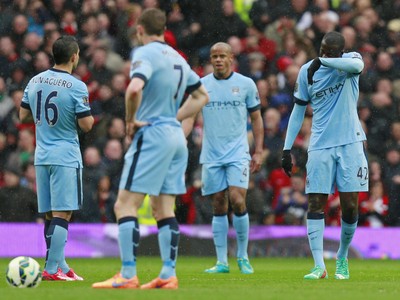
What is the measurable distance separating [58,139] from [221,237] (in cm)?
287

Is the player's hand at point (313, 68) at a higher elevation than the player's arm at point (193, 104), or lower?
higher

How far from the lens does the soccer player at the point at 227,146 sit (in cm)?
1265

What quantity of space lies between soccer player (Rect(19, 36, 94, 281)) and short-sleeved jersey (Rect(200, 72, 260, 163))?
8.10ft

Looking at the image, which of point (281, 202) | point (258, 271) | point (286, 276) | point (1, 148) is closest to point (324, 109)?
point (286, 276)

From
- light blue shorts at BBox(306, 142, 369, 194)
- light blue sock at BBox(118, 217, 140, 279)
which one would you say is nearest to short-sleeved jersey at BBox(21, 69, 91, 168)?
light blue sock at BBox(118, 217, 140, 279)

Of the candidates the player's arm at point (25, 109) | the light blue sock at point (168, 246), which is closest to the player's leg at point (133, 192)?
the light blue sock at point (168, 246)

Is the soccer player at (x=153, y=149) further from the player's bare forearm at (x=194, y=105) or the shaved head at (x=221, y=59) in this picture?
the shaved head at (x=221, y=59)

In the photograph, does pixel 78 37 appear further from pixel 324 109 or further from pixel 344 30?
pixel 324 109

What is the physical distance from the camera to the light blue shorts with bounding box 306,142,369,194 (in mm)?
10828

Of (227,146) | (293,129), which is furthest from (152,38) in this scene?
(227,146)

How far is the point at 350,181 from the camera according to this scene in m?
10.8

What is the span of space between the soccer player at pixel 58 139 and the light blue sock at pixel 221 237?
2.49m

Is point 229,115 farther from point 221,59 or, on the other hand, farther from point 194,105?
point 194,105

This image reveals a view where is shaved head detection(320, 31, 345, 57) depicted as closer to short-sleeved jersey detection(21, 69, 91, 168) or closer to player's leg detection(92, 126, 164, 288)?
short-sleeved jersey detection(21, 69, 91, 168)
